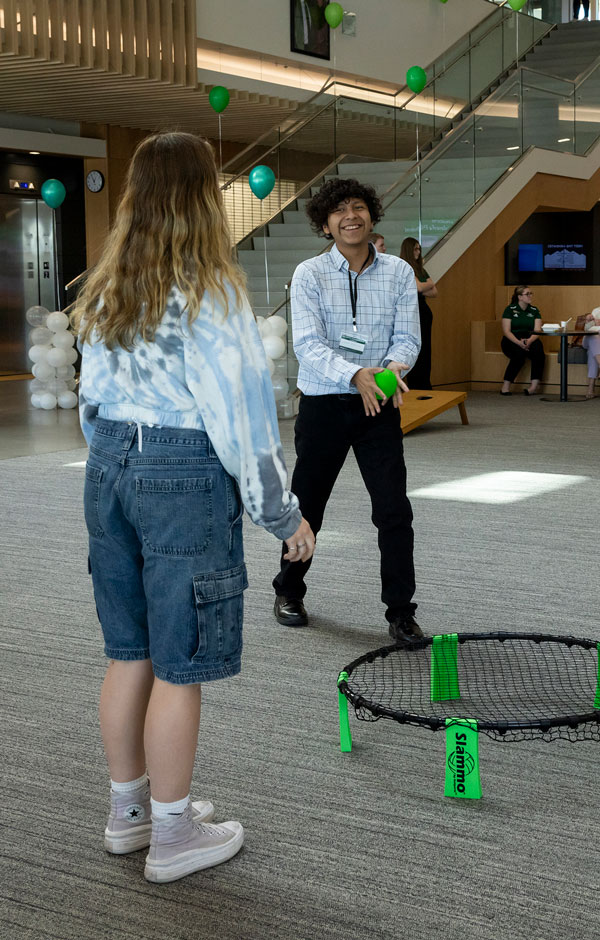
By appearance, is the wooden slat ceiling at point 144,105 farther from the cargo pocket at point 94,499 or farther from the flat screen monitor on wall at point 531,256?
the cargo pocket at point 94,499

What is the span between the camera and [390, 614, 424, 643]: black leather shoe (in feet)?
12.7

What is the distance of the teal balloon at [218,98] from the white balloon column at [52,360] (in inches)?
139

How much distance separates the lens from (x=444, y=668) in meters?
3.34

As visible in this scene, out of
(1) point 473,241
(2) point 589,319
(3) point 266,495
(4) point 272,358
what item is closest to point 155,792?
(3) point 266,495

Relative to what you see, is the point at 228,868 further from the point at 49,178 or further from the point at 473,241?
the point at 49,178

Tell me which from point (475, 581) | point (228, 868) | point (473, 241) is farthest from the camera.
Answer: point (473, 241)

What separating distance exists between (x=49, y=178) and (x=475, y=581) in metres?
12.6

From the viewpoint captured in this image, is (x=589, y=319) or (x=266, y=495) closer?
(x=266, y=495)

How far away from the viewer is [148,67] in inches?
489

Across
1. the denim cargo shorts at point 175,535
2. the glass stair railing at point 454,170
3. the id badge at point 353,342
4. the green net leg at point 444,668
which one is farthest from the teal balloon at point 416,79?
the denim cargo shorts at point 175,535

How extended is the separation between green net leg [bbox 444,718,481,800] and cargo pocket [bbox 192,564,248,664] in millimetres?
746

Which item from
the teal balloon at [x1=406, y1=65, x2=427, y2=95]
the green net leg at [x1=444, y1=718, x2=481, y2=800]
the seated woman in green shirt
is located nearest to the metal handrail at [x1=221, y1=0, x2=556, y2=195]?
the teal balloon at [x1=406, y1=65, x2=427, y2=95]

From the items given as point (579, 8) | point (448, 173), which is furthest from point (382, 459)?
point (579, 8)

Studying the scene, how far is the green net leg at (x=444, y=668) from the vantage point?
329 cm
